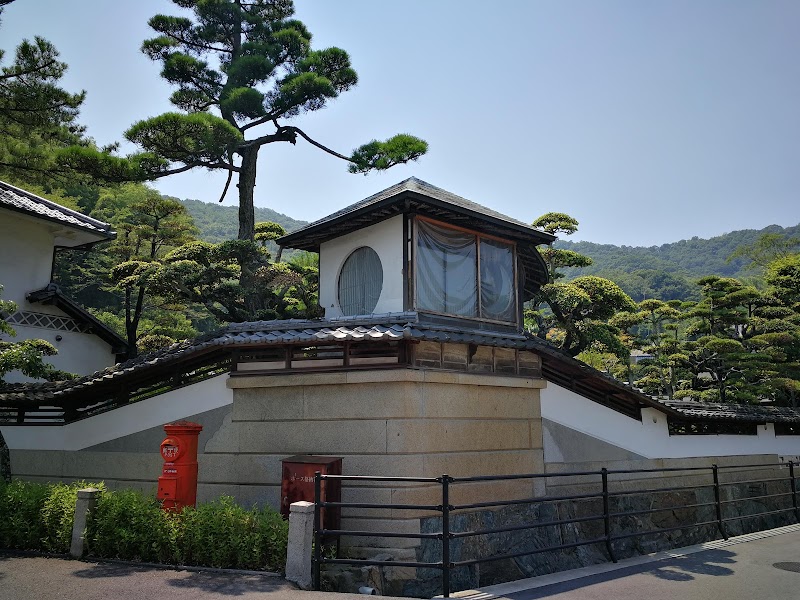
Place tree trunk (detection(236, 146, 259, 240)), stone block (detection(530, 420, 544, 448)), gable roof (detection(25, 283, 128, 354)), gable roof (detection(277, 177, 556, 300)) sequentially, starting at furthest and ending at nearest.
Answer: tree trunk (detection(236, 146, 259, 240)), gable roof (detection(25, 283, 128, 354)), stone block (detection(530, 420, 544, 448)), gable roof (detection(277, 177, 556, 300))

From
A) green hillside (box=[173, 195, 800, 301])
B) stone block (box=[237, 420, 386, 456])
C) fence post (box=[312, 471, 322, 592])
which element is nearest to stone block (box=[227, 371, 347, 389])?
stone block (box=[237, 420, 386, 456])

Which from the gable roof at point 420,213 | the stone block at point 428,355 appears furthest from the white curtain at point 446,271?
the stone block at point 428,355

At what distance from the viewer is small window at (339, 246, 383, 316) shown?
1158 centimetres

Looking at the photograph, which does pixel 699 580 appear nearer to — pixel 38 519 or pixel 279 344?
pixel 279 344

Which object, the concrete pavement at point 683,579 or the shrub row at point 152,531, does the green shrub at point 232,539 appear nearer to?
the shrub row at point 152,531

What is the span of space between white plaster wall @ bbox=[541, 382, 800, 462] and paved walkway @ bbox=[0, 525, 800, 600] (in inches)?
147

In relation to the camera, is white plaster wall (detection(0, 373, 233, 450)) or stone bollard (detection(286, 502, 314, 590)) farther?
white plaster wall (detection(0, 373, 233, 450))

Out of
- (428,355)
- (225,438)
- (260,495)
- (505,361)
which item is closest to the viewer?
(428,355)

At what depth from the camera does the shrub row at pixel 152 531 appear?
25.7 ft

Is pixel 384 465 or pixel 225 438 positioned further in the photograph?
pixel 225 438

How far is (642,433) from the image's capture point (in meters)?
13.9

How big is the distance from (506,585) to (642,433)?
7.77 meters

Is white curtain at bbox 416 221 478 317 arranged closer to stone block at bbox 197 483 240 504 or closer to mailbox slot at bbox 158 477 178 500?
stone block at bbox 197 483 240 504

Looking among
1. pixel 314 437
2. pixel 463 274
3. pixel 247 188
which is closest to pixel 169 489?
pixel 314 437
